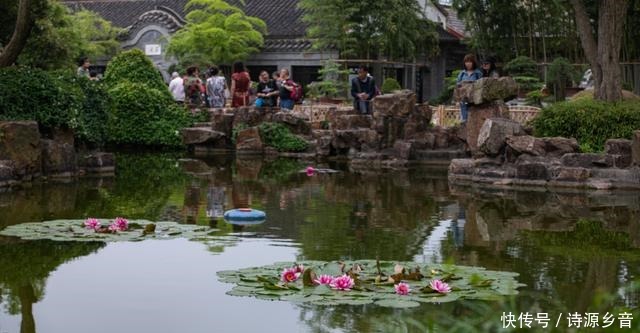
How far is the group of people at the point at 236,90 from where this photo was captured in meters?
24.1

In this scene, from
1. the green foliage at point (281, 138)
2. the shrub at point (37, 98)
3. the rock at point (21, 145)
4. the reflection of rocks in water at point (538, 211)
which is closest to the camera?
the reflection of rocks in water at point (538, 211)

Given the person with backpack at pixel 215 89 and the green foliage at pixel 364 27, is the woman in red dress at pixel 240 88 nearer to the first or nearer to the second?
the person with backpack at pixel 215 89

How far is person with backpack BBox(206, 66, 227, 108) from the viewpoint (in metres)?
24.9

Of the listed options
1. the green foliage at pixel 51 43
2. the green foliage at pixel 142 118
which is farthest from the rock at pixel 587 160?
the green foliage at pixel 142 118

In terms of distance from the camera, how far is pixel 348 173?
18.4 meters

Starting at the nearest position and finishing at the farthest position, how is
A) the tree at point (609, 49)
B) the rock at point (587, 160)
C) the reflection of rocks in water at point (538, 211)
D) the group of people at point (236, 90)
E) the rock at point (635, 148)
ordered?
the reflection of rocks in water at point (538, 211), the rock at point (635, 148), the rock at point (587, 160), the tree at point (609, 49), the group of people at point (236, 90)

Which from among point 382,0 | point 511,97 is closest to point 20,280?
point 511,97

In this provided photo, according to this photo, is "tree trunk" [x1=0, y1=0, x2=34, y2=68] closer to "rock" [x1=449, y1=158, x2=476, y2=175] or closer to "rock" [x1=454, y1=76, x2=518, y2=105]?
"rock" [x1=449, y1=158, x2=476, y2=175]

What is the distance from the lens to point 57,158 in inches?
639

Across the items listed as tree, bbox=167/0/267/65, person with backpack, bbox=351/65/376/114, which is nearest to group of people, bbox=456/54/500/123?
person with backpack, bbox=351/65/376/114

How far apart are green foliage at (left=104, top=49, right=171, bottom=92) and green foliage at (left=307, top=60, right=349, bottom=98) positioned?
16.0ft

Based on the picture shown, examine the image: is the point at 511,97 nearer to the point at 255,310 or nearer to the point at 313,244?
the point at 313,244

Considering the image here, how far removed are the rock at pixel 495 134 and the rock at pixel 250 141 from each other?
6.65 m

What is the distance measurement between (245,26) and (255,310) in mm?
23655
